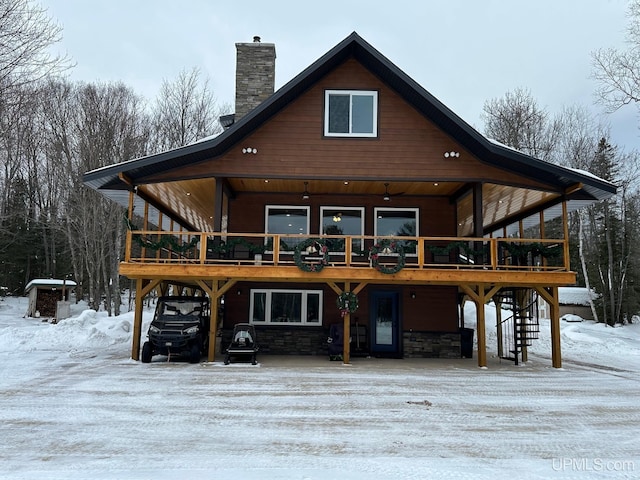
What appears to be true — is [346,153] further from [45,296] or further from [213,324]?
[45,296]

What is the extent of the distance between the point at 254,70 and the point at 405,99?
536 centimetres

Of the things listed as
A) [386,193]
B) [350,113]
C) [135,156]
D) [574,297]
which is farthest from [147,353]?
[574,297]

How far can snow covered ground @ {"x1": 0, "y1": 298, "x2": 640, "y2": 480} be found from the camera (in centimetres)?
494

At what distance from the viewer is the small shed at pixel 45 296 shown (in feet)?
91.3

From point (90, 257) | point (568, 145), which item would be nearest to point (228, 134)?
point (90, 257)

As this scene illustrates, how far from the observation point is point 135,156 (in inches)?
1043

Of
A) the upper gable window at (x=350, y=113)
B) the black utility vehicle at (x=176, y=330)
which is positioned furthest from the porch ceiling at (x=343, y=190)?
the black utility vehicle at (x=176, y=330)

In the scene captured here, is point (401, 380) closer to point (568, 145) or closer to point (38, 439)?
point (38, 439)

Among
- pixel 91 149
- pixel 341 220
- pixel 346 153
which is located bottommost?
pixel 341 220

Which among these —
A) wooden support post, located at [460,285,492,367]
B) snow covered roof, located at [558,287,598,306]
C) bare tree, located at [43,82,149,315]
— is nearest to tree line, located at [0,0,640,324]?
bare tree, located at [43,82,149,315]

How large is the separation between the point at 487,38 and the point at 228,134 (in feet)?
128

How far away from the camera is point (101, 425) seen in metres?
6.35

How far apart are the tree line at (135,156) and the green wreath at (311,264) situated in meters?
15.5

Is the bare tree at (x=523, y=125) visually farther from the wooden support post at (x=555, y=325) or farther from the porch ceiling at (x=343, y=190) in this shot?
the wooden support post at (x=555, y=325)
